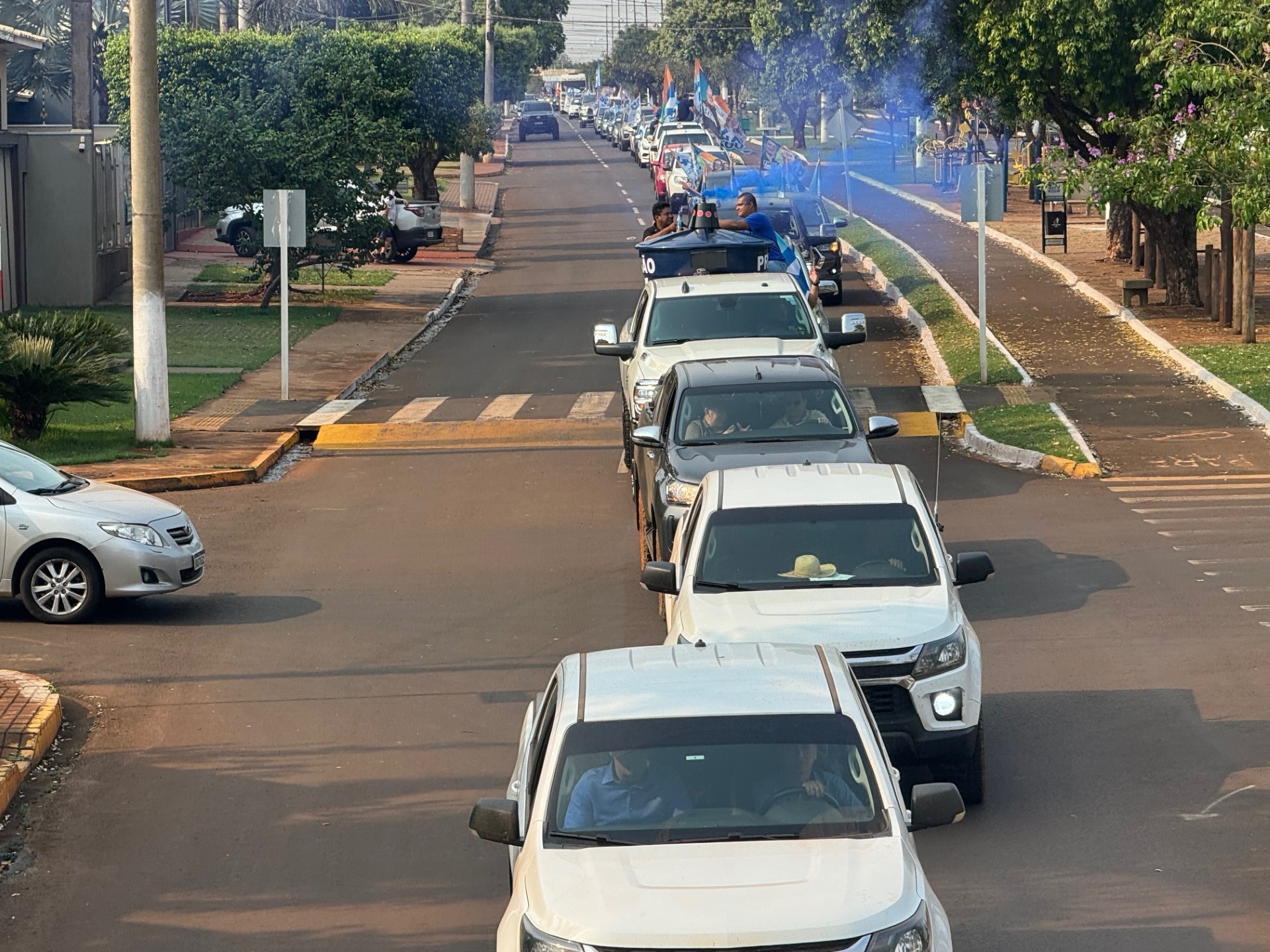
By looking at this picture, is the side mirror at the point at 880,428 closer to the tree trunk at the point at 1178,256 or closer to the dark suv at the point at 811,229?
the dark suv at the point at 811,229

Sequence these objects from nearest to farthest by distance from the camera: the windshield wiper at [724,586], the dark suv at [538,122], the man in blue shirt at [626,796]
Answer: the man in blue shirt at [626,796] → the windshield wiper at [724,586] → the dark suv at [538,122]

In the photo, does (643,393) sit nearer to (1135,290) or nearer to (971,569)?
(971,569)

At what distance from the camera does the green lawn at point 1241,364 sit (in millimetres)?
22125

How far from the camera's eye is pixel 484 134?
5250 centimetres

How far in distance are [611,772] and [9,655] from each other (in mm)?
7581

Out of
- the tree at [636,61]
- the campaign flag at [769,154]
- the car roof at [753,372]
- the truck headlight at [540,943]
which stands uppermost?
the tree at [636,61]

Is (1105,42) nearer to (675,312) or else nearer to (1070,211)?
(675,312)

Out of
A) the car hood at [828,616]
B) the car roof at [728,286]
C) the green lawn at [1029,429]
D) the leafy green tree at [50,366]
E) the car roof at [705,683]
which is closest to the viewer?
the car roof at [705,683]

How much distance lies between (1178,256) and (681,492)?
1932cm

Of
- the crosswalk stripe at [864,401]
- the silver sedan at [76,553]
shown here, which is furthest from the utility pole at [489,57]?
the silver sedan at [76,553]

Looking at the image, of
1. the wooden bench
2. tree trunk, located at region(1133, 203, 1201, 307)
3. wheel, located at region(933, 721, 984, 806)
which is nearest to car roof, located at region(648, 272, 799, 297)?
wheel, located at region(933, 721, 984, 806)

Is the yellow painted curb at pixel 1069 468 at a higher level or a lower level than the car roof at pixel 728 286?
lower

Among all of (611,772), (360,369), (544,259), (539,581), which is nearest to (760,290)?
(539,581)

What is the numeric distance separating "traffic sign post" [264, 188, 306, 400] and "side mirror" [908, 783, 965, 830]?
60.9 ft
